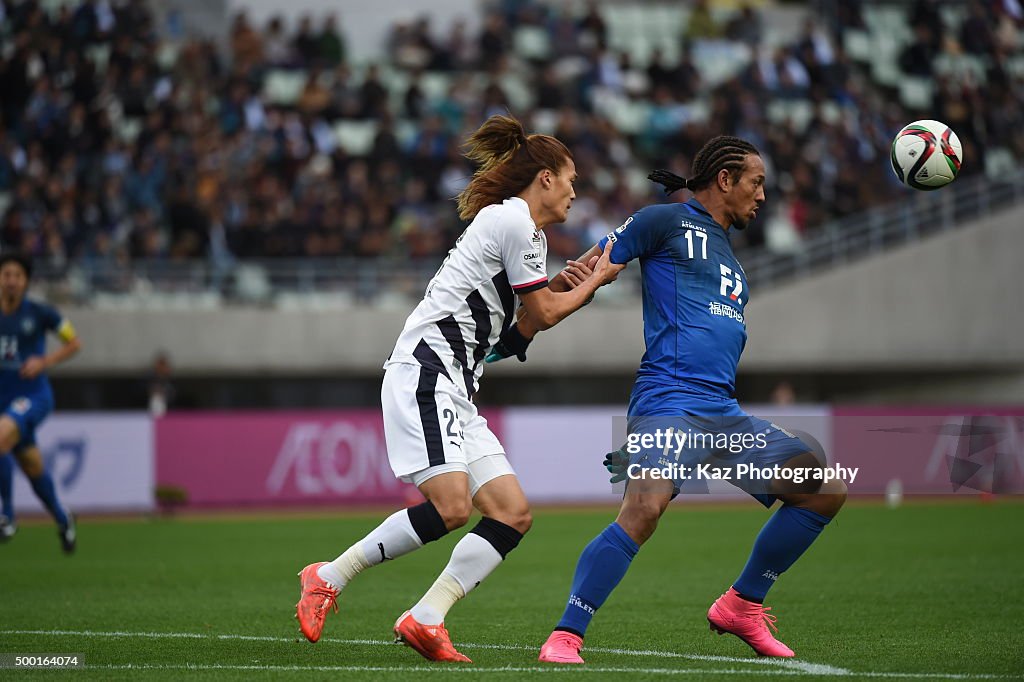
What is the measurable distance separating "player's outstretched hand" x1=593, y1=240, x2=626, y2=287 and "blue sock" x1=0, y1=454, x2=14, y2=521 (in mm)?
8056

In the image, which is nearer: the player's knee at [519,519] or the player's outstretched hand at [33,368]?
the player's knee at [519,519]

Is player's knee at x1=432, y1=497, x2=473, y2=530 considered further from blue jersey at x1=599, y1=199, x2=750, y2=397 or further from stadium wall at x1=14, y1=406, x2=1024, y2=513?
stadium wall at x1=14, y1=406, x2=1024, y2=513

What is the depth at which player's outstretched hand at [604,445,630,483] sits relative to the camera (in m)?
5.85

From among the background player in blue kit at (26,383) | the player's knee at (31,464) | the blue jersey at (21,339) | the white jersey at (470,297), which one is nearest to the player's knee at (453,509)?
the white jersey at (470,297)

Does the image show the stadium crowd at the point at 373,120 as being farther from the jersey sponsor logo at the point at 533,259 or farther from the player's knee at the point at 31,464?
the jersey sponsor logo at the point at 533,259

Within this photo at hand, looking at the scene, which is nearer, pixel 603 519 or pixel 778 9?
pixel 603 519

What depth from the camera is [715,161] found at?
6164mm

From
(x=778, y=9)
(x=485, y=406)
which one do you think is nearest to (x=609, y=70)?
(x=778, y=9)

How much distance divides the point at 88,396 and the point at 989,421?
19.6 metres

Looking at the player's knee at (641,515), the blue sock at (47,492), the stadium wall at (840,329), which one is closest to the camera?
the player's knee at (641,515)

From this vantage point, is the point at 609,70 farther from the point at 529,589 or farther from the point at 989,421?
the point at 989,421

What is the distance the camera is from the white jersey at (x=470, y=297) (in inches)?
230

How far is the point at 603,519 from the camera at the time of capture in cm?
1725

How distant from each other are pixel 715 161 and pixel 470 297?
127 cm
